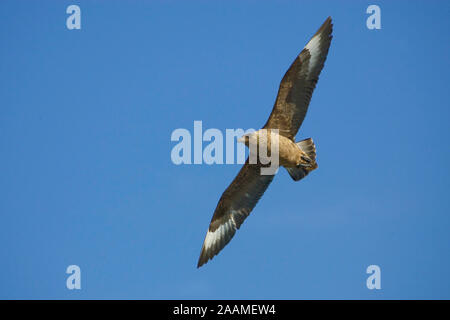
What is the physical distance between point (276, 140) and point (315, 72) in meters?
1.14

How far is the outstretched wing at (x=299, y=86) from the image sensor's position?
8758 millimetres

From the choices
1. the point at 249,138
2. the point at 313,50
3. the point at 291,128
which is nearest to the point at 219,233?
the point at 249,138

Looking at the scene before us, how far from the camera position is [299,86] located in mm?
8797

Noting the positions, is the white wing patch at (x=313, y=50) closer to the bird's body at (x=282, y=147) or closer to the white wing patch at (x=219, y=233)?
the bird's body at (x=282, y=147)

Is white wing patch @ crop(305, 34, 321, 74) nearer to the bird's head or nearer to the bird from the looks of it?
the bird

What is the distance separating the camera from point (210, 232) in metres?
10.0

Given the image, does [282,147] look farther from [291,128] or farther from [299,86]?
[299,86]

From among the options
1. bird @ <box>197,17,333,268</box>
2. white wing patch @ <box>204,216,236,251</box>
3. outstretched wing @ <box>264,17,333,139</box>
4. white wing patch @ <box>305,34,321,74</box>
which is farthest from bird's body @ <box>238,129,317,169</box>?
white wing patch @ <box>204,216,236,251</box>

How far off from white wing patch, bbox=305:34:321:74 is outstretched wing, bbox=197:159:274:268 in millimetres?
1857

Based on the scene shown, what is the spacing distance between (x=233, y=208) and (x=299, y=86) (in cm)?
236

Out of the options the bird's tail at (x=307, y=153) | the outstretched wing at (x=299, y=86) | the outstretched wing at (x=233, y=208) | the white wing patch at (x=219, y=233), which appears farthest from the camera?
the white wing patch at (x=219, y=233)

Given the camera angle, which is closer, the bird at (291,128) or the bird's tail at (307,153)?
the bird at (291,128)

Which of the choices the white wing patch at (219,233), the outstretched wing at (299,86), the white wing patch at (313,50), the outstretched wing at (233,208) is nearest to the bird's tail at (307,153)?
the outstretched wing at (299,86)
